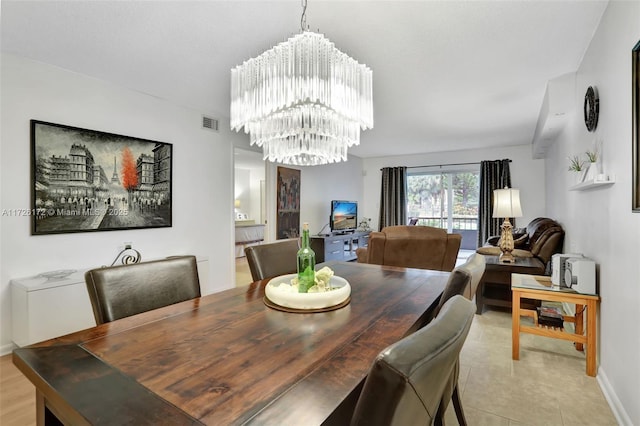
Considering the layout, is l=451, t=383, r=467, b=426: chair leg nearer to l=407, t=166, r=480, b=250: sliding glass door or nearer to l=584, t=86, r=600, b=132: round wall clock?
l=584, t=86, r=600, b=132: round wall clock

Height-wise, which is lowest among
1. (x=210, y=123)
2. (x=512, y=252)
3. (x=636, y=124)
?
(x=512, y=252)

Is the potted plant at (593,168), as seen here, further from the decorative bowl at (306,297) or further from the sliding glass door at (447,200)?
the sliding glass door at (447,200)

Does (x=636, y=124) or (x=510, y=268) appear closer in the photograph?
(x=636, y=124)

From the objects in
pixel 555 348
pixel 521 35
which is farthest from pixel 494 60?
pixel 555 348

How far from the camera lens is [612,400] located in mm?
1755

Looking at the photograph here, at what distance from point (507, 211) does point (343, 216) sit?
11.6ft

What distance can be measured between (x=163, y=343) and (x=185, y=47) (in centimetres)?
226

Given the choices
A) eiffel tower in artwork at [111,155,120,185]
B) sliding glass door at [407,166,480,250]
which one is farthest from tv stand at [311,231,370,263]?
eiffel tower in artwork at [111,155,120,185]

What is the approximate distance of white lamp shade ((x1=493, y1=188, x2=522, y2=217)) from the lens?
3548 millimetres

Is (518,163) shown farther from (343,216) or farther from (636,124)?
(636,124)

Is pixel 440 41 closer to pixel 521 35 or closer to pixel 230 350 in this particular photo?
pixel 521 35

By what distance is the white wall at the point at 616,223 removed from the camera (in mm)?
1511

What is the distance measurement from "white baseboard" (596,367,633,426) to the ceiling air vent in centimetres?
436

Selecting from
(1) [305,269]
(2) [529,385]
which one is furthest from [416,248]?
(1) [305,269]
